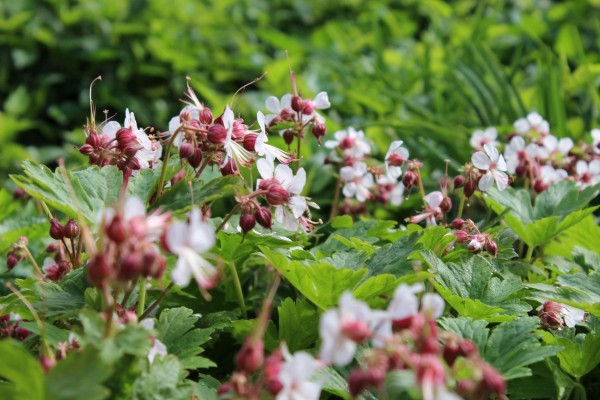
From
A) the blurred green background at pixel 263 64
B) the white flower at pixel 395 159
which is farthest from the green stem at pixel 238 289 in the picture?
the blurred green background at pixel 263 64

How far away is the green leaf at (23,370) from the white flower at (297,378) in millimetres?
314

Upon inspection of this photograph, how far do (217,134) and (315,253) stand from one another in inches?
14.1

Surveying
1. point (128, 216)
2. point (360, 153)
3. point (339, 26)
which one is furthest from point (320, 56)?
point (128, 216)

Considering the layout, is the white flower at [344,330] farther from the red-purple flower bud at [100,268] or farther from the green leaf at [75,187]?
the green leaf at [75,187]

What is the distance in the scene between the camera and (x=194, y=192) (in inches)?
53.5

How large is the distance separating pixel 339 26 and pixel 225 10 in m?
0.68

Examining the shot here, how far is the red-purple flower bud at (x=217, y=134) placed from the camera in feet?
4.58

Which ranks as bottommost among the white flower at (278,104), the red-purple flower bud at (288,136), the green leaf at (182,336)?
the green leaf at (182,336)

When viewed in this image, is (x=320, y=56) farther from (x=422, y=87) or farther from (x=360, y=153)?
(x=360, y=153)

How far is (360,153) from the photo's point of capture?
6.69 ft

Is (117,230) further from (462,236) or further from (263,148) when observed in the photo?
(462,236)

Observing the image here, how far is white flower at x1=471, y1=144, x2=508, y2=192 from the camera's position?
1.69 metres

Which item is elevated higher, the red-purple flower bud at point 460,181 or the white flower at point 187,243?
the white flower at point 187,243

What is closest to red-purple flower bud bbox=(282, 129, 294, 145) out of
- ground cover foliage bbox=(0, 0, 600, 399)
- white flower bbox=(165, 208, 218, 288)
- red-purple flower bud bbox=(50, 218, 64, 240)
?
ground cover foliage bbox=(0, 0, 600, 399)
